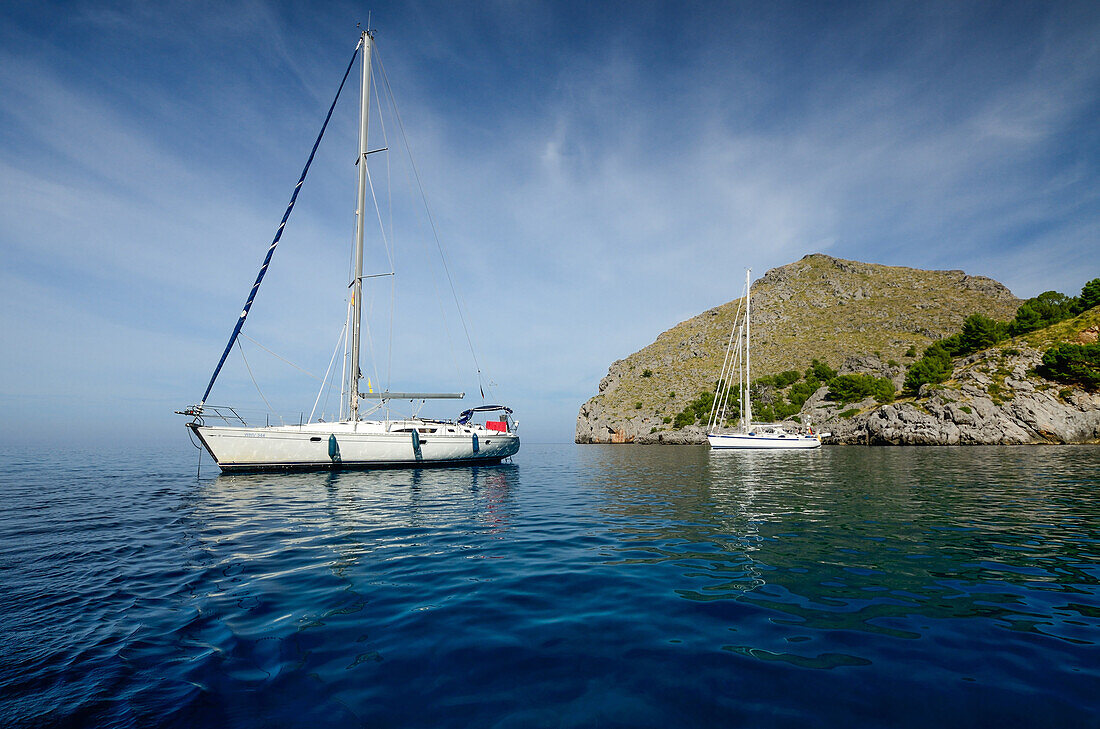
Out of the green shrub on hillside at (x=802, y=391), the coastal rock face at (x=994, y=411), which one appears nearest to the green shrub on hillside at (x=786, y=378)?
the green shrub on hillside at (x=802, y=391)

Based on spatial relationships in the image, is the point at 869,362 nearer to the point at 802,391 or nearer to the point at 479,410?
the point at 802,391

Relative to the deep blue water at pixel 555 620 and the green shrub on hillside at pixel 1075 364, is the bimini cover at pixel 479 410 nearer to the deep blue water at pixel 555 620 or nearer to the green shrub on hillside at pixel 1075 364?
the deep blue water at pixel 555 620

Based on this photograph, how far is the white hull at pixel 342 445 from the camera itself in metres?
25.4

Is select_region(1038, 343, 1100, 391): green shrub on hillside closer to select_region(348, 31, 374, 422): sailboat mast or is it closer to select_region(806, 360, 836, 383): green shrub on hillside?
select_region(806, 360, 836, 383): green shrub on hillside

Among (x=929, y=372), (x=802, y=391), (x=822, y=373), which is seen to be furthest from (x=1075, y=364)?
(x=822, y=373)

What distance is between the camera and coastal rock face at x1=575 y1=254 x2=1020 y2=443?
111438 mm

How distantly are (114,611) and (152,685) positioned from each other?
10.2ft

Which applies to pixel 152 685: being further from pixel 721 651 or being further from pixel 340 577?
pixel 721 651

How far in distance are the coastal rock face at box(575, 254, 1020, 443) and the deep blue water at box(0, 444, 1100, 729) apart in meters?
84.1

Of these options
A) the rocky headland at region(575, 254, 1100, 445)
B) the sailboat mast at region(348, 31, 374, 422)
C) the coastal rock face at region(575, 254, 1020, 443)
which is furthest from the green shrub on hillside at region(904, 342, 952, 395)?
the sailboat mast at region(348, 31, 374, 422)

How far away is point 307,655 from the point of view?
5.12 metres

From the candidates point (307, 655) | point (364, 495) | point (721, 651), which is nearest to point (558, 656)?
point (721, 651)

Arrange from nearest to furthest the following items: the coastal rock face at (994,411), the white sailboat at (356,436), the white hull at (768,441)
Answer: the white sailboat at (356,436) < the white hull at (768,441) < the coastal rock face at (994,411)

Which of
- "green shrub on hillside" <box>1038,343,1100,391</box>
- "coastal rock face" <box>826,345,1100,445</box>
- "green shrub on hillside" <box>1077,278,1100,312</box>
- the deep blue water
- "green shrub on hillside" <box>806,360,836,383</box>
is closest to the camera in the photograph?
the deep blue water
